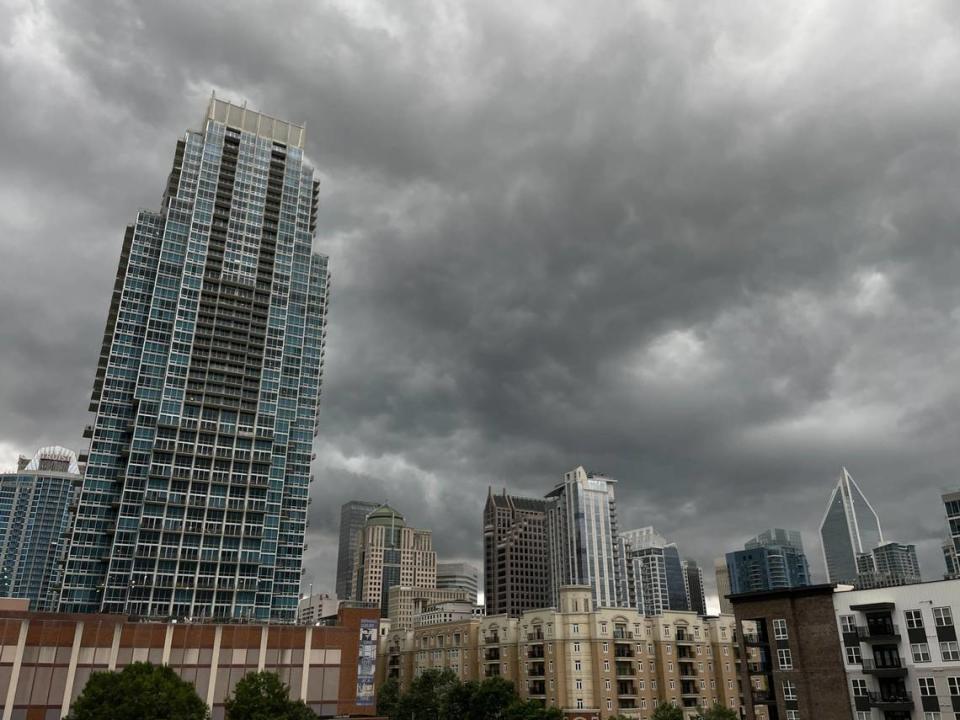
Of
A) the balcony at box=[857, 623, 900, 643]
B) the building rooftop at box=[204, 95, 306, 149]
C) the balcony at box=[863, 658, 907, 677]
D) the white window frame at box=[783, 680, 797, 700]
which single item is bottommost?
the white window frame at box=[783, 680, 797, 700]

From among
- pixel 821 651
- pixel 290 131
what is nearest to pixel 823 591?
pixel 821 651

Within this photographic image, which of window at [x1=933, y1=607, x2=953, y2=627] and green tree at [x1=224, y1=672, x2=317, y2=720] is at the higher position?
window at [x1=933, y1=607, x2=953, y2=627]

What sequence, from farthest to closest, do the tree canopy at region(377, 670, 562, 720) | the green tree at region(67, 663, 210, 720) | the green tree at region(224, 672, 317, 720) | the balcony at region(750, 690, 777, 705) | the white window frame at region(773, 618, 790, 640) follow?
1. the tree canopy at region(377, 670, 562, 720)
2. the white window frame at region(773, 618, 790, 640)
3. the balcony at region(750, 690, 777, 705)
4. the green tree at region(224, 672, 317, 720)
5. the green tree at region(67, 663, 210, 720)

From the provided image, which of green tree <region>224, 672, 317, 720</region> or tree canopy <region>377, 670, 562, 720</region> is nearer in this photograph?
green tree <region>224, 672, 317, 720</region>

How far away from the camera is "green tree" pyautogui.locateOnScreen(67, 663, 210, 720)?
191 ft

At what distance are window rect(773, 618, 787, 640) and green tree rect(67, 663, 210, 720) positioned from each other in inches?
2463

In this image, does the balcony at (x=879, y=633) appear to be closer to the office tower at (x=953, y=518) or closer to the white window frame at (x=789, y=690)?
the white window frame at (x=789, y=690)

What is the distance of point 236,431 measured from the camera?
16225 centimetres

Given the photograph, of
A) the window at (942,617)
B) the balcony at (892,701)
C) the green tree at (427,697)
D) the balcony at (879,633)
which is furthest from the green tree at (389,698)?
the window at (942,617)

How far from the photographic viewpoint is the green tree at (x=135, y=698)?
191ft

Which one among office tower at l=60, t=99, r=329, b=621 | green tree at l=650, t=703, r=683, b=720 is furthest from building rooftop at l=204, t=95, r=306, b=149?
green tree at l=650, t=703, r=683, b=720

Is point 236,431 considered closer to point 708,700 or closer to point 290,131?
point 290,131

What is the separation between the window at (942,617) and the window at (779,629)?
15.6 m

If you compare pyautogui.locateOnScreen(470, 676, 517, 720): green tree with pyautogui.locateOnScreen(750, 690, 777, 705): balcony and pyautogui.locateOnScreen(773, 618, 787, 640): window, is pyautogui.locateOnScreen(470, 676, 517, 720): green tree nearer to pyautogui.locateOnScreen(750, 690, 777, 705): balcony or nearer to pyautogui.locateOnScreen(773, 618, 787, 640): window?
pyautogui.locateOnScreen(750, 690, 777, 705): balcony
